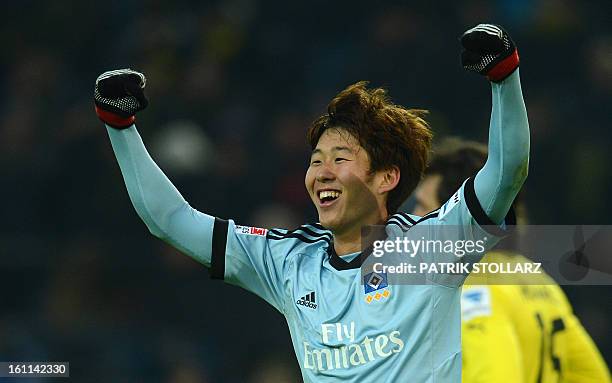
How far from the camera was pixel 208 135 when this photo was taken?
22.1 feet

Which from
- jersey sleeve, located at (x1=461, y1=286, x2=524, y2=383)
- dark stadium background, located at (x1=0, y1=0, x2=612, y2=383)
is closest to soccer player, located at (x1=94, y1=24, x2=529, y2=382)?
jersey sleeve, located at (x1=461, y1=286, x2=524, y2=383)

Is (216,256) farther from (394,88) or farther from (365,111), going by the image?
(394,88)

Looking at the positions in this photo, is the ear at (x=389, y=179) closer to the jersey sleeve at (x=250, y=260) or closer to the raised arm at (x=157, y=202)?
the jersey sleeve at (x=250, y=260)

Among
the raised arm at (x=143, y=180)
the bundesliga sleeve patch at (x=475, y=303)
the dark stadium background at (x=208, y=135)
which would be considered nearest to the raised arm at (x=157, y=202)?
the raised arm at (x=143, y=180)

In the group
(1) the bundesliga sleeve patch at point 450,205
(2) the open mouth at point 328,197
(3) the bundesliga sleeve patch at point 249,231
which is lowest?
(1) the bundesliga sleeve patch at point 450,205

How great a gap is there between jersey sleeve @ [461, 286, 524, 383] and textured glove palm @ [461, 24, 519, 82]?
950 mm

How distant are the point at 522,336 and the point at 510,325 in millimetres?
150

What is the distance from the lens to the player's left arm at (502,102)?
2.51m

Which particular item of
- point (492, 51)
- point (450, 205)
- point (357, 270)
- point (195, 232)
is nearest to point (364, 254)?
point (357, 270)

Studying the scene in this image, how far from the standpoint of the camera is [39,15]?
7.48 meters

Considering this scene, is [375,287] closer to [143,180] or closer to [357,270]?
[357,270]

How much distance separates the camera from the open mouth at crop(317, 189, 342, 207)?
298 cm

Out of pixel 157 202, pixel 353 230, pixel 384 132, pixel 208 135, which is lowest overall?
pixel 353 230

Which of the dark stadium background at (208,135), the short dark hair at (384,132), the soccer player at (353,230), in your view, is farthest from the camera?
the dark stadium background at (208,135)
